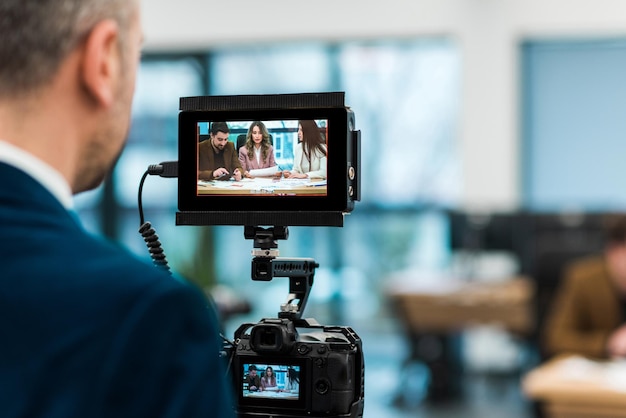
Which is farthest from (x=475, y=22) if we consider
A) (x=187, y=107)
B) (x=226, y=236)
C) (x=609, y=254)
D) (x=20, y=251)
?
(x=20, y=251)

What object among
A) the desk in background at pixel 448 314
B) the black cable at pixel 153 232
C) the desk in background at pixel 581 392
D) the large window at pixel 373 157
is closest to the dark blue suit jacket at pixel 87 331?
the black cable at pixel 153 232

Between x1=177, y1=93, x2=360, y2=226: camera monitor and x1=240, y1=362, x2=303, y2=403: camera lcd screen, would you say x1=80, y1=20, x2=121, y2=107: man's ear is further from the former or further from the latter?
x1=240, y1=362, x2=303, y2=403: camera lcd screen

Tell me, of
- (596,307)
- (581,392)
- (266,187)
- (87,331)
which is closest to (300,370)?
(266,187)

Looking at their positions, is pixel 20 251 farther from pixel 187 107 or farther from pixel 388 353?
pixel 388 353

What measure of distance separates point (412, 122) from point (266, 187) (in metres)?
6.01

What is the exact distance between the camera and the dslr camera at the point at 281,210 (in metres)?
1.19

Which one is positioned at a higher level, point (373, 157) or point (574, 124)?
point (574, 124)

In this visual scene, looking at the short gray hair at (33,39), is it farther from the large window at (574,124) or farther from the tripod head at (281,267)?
the large window at (574,124)

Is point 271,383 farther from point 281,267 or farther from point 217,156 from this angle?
point 217,156

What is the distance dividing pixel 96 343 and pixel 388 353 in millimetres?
6771

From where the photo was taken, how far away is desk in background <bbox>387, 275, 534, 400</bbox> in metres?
5.62

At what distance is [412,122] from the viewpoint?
7125 millimetres

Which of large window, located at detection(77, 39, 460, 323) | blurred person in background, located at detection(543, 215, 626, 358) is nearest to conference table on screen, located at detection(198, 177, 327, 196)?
blurred person in background, located at detection(543, 215, 626, 358)

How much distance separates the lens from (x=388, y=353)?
287 inches
